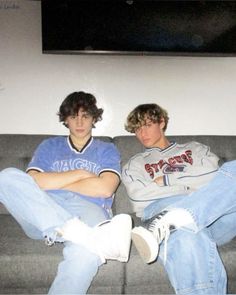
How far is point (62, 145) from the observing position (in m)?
1.95

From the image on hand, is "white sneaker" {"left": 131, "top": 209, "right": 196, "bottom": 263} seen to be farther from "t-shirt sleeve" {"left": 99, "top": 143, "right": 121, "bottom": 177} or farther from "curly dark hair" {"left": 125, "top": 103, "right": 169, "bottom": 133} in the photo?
"curly dark hair" {"left": 125, "top": 103, "right": 169, "bottom": 133}

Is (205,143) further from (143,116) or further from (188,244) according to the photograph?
(188,244)

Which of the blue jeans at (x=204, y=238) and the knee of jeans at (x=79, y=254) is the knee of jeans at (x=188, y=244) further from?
the knee of jeans at (x=79, y=254)

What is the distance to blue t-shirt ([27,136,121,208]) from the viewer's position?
1.82 metres

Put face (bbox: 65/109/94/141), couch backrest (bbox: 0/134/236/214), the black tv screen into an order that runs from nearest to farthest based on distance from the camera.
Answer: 1. face (bbox: 65/109/94/141)
2. couch backrest (bbox: 0/134/236/214)
3. the black tv screen

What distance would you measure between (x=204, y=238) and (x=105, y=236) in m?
0.42

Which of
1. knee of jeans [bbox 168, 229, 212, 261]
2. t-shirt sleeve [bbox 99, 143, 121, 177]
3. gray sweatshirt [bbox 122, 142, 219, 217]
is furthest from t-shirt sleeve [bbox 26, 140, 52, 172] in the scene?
knee of jeans [bbox 168, 229, 212, 261]

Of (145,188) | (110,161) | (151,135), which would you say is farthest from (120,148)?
(145,188)

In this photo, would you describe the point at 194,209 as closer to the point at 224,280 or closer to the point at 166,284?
the point at 224,280

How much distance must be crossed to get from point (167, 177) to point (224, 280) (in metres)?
0.67

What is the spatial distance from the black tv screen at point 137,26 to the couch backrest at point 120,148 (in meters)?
0.67

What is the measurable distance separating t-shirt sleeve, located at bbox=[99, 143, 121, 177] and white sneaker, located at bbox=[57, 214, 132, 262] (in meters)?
0.47

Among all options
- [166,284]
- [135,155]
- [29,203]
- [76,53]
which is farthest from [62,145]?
[166,284]

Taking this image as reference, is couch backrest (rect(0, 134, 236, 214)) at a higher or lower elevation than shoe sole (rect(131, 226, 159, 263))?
higher
